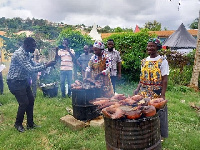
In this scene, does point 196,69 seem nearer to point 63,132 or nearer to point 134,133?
point 63,132

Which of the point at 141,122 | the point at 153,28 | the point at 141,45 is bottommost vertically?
the point at 141,122

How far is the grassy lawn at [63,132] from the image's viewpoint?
12.9ft

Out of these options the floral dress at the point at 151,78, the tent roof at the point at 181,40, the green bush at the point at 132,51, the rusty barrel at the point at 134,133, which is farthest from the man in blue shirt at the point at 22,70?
the tent roof at the point at 181,40

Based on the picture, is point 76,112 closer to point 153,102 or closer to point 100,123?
point 100,123

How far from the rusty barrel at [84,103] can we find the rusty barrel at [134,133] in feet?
7.04

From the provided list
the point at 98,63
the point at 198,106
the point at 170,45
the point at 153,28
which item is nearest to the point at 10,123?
the point at 98,63

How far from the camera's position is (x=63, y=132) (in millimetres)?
4609

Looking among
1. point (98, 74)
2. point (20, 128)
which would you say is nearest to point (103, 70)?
point (98, 74)

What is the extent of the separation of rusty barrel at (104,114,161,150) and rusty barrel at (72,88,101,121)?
215 cm

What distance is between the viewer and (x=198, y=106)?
6.36m

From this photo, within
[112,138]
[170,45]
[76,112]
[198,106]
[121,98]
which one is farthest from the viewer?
[170,45]

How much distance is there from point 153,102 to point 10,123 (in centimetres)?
393

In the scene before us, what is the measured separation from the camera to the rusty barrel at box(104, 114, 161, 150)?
255cm

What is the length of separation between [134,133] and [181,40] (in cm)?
1861
